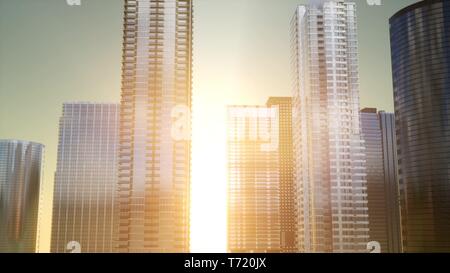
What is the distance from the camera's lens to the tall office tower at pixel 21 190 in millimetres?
4781

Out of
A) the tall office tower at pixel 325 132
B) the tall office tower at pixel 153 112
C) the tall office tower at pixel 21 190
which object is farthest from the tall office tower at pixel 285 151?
the tall office tower at pixel 21 190

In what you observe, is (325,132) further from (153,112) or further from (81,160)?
(81,160)

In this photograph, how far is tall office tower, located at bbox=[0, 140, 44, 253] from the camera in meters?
4.78

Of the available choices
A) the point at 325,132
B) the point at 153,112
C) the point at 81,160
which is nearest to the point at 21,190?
the point at 153,112

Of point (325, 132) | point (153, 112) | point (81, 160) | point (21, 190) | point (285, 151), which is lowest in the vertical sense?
point (21, 190)

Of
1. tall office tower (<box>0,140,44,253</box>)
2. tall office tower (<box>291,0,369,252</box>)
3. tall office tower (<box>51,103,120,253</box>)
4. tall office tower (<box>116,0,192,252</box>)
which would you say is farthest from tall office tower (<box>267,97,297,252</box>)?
tall office tower (<box>0,140,44,253</box>)

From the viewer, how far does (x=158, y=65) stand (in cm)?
1145

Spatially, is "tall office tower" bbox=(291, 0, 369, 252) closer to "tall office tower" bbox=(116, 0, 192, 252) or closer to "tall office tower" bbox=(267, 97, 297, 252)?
"tall office tower" bbox=(267, 97, 297, 252)

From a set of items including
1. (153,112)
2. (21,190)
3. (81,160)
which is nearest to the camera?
(21,190)

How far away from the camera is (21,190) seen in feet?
17.9

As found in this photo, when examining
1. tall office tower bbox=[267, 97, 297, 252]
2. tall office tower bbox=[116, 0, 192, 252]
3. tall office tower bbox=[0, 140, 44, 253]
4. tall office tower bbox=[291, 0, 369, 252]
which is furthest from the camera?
tall office tower bbox=[116, 0, 192, 252]

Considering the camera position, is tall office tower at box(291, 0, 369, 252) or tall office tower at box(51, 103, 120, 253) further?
tall office tower at box(291, 0, 369, 252)

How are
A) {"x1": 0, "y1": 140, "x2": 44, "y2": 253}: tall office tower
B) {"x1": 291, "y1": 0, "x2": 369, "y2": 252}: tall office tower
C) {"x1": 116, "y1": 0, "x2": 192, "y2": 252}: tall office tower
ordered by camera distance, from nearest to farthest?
1. {"x1": 0, "y1": 140, "x2": 44, "y2": 253}: tall office tower
2. {"x1": 291, "y1": 0, "x2": 369, "y2": 252}: tall office tower
3. {"x1": 116, "y1": 0, "x2": 192, "y2": 252}: tall office tower

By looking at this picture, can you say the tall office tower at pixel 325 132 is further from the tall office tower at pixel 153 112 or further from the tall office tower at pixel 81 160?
the tall office tower at pixel 81 160
